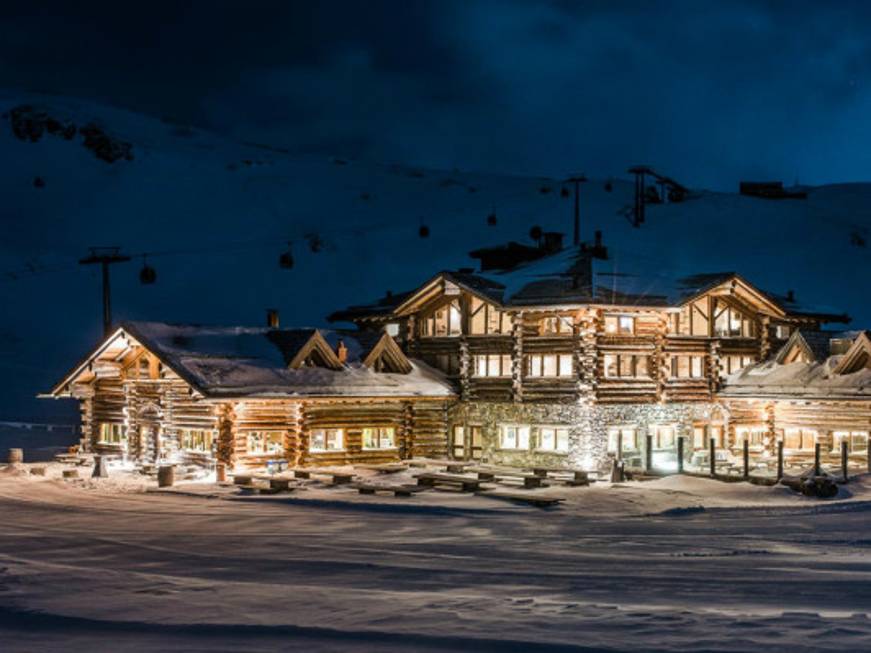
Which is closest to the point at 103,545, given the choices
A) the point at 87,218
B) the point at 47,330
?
the point at 47,330

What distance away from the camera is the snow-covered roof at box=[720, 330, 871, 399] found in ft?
136

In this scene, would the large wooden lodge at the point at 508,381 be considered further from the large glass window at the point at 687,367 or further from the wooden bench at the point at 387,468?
the wooden bench at the point at 387,468

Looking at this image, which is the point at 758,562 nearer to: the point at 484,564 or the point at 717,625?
the point at 484,564

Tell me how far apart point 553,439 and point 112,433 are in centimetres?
1889

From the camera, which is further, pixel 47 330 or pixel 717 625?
pixel 47 330

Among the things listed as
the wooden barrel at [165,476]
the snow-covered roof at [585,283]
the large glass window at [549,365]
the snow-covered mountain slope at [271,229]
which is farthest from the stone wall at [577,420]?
the snow-covered mountain slope at [271,229]

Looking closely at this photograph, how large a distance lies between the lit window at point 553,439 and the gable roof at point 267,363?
189 inches

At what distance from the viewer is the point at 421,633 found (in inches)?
535

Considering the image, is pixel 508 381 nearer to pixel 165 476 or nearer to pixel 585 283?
pixel 585 283

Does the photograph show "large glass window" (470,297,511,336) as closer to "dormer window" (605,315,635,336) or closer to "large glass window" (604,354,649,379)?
"dormer window" (605,315,635,336)

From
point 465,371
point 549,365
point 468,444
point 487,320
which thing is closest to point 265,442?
point 468,444

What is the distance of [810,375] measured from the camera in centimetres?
4356

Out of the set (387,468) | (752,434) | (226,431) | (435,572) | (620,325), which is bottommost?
(387,468)

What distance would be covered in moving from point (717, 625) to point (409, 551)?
929cm
